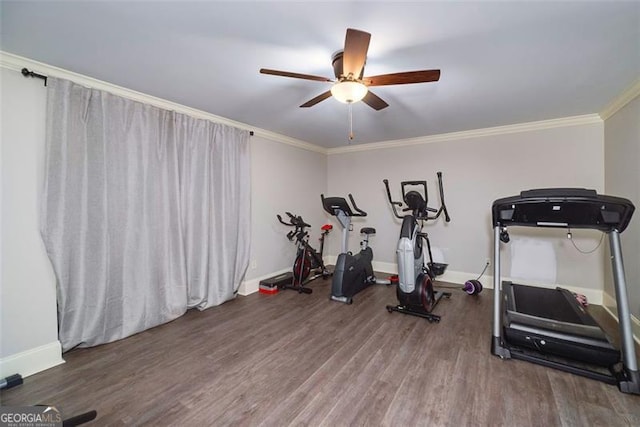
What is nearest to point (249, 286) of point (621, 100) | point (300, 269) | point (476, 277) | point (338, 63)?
point (300, 269)

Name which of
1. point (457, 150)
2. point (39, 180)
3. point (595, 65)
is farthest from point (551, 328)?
point (39, 180)

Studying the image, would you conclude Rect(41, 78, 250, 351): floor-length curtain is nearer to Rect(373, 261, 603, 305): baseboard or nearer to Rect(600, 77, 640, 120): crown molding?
Rect(373, 261, 603, 305): baseboard

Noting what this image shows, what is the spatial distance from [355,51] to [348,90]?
313 millimetres

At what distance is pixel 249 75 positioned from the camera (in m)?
2.30

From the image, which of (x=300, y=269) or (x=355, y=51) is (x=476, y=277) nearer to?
(x=300, y=269)

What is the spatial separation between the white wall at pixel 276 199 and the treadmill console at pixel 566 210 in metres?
2.92

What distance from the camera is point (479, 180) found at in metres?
4.09

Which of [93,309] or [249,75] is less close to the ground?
[249,75]

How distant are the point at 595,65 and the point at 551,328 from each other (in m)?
2.13

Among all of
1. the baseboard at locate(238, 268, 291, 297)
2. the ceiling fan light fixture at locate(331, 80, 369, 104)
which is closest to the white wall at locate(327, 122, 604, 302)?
the baseboard at locate(238, 268, 291, 297)

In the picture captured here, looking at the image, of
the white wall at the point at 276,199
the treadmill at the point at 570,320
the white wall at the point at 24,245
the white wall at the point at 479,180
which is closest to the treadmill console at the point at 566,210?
the treadmill at the point at 570,320

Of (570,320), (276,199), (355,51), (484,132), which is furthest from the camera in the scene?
(276,199)

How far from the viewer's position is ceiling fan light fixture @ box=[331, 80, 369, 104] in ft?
6.12

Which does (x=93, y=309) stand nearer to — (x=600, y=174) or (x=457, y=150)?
(x=457, y=150)
